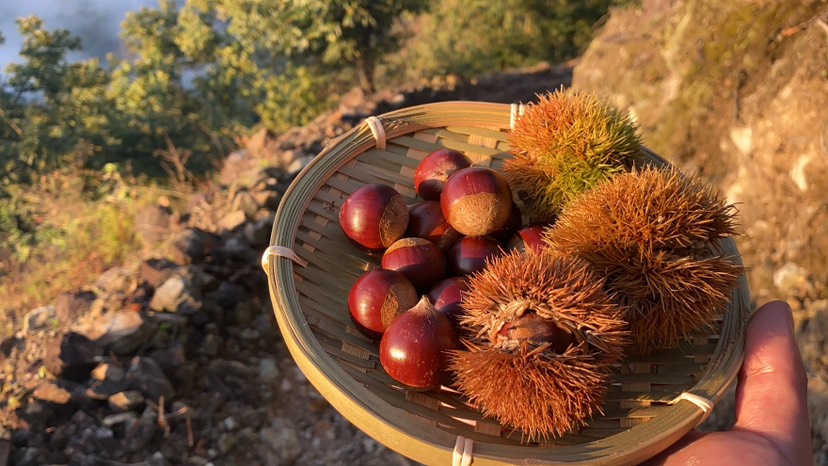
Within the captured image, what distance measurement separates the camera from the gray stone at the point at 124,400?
1.93 m

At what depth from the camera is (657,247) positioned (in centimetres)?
114

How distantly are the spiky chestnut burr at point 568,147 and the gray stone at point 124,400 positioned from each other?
4.80 ft

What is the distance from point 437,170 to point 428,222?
0.47 feet

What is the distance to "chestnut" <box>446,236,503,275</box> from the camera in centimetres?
142

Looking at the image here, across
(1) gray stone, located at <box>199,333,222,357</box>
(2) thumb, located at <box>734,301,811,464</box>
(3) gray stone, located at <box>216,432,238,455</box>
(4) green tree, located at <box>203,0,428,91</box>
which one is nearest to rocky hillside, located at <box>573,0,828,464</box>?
(2) thumb, located at <box>734,301,811,464</box>

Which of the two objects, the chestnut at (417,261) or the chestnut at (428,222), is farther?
the chestnut at (428,222)

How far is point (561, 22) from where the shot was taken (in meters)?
7.86

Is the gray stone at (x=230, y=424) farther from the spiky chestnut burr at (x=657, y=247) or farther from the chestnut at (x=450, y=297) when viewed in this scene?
the spiky chestnut burr at (x=657, y=247)

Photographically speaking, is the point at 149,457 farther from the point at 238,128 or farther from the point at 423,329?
the point at 238,128

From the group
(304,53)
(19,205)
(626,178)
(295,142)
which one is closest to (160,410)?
(626,178)

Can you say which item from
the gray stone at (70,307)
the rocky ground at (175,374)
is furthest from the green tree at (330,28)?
the gray stone at (70,307)

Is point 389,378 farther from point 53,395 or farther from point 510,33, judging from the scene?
point 510,33

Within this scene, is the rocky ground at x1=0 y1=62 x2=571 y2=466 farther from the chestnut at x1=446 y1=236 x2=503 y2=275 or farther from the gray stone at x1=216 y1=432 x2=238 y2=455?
the chestnut at x1=446 y1=236 x2=503 y2=275

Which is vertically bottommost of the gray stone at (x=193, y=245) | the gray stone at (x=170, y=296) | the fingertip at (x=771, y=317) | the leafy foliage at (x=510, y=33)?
the fingertip at (x=771, y=317)
